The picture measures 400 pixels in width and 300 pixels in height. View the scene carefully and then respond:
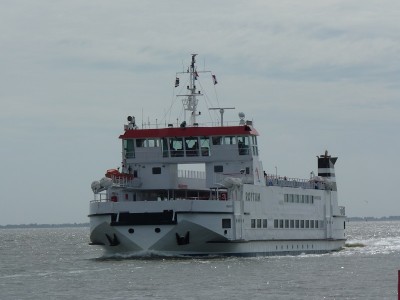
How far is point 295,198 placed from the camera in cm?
6644

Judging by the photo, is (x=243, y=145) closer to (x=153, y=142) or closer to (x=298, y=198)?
(x=153, y=142)

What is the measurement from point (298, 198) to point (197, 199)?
10.5 metres

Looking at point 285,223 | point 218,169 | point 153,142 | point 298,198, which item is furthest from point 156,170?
point 298,198

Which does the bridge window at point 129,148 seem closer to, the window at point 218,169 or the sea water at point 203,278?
the window at point 218,169

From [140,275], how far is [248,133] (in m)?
13.9

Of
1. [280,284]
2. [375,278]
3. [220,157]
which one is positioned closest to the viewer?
[280,284]

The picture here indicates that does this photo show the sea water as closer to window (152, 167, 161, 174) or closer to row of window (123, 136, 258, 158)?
window (152, 167, 161, 174)

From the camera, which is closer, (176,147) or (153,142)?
(176,147)

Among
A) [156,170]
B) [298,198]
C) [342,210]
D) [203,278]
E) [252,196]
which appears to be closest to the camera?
[203,278]

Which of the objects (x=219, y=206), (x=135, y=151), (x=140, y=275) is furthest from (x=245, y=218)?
(x=140, y=275)

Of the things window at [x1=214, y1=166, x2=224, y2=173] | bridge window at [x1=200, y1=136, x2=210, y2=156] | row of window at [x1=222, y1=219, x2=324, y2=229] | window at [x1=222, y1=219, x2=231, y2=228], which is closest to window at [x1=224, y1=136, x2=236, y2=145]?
bridge window at [x1=200, y1=136, x2=210, y2=156]

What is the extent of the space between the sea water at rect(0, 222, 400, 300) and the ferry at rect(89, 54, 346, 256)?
1.08 metres

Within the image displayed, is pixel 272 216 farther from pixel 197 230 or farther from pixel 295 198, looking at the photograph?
pixel 197 230

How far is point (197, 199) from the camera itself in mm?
58125
